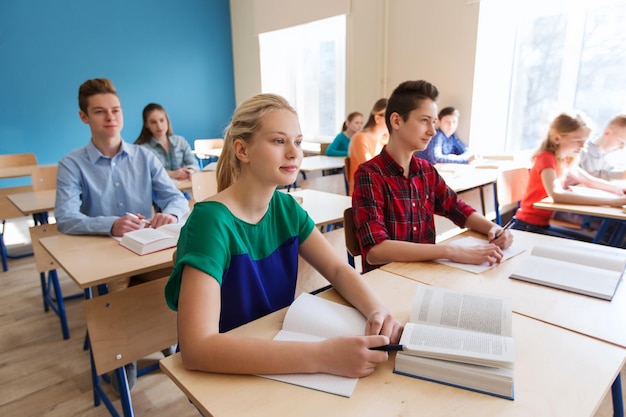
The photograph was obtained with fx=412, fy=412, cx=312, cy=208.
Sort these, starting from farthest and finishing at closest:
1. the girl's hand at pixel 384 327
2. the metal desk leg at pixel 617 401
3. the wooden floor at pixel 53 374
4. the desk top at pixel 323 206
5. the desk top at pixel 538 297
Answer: the desk top at pixel 323 206
the wooden floor at pixel 53 374
the metal desk leg at pixel 617 401
the desk top at pixel 538 297
the girl's hand at pixel 384 327

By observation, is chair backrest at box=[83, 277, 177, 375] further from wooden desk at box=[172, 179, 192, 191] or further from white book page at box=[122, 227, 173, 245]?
wooden desk at box=[172, 179, 192, 191]

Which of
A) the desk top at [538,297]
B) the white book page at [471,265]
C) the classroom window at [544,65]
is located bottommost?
the desk top at [538,297]

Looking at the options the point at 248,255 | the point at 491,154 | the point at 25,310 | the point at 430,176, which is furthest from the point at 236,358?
the point at 491,154

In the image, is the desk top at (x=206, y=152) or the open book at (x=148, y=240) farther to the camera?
the desk top at (x=206, y=152)

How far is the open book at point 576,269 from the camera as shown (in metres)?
1.17

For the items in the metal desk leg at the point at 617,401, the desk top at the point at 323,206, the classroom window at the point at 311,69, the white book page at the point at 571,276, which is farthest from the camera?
the classroom window at the point at 311,69

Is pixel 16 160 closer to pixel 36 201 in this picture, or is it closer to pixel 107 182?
pixel 36 201

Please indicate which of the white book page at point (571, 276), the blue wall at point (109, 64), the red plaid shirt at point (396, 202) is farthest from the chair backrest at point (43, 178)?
the white book page at point (571, 276)

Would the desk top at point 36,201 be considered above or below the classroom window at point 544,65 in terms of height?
below

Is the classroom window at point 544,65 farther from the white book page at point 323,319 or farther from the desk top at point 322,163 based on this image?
the white book page at point 323,319

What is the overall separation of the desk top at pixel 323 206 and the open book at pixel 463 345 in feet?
3.37

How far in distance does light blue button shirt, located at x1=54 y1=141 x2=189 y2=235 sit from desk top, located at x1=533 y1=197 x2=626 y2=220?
2.08m

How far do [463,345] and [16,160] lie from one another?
4.56 m

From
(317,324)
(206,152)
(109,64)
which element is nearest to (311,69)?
(206,152)
